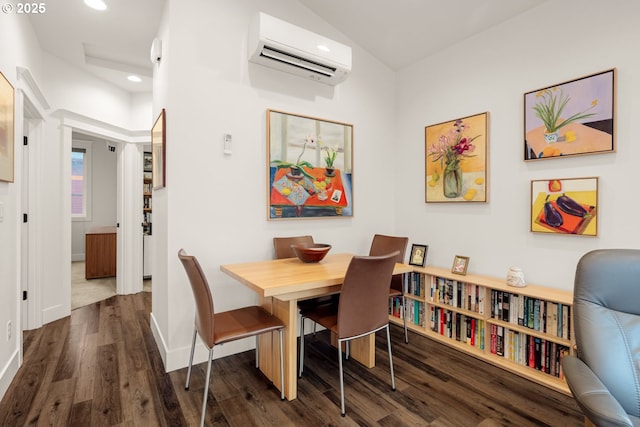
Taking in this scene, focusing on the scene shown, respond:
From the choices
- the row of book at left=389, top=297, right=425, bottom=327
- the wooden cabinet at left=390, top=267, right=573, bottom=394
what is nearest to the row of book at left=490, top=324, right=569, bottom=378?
the wooden cabinet at left=390, top=267, right=573, bottom=394

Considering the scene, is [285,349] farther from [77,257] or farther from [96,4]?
[77,257]

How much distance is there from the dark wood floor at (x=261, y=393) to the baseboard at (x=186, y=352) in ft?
0.19

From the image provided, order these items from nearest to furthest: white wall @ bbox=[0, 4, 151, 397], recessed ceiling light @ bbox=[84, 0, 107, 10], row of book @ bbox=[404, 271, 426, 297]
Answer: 1. recessed ceiling light @ bbox=[84, 0, 107, 10]
2. white wall @ bbox=[0, 4, 151, 397]
3. row of book @ bbox=[404, 271, 426, 297]

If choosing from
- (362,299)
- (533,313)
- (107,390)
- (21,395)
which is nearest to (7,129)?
(21,395)

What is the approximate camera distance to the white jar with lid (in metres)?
2.46

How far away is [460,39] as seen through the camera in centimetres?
300

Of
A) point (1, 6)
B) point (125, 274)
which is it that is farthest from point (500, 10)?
point (125, 274)

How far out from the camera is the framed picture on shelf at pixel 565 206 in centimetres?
222

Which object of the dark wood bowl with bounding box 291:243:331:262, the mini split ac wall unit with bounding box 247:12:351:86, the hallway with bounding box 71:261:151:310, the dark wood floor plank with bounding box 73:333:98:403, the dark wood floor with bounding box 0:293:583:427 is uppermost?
the mini split ac wall unit with bounding box 247:12:351:86

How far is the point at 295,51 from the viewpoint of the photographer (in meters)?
2.59

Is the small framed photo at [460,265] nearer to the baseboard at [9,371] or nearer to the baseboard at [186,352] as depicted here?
the baseboard at [186,352]

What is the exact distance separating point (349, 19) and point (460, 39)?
107cm

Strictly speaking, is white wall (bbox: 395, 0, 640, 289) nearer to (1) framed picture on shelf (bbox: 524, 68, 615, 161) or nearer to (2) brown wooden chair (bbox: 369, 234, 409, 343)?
(1) framed picture on shelf (bbox: 524, 68, 615, 161)

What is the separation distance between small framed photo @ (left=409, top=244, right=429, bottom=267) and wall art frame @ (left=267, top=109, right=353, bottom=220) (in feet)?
2.48
